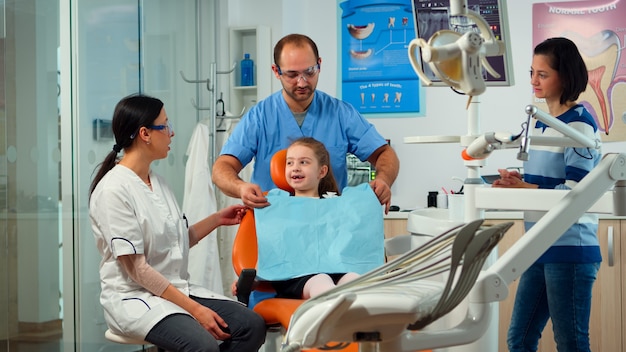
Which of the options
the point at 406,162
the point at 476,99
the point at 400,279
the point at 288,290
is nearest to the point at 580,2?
the point at 406,162

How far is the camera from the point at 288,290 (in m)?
2.39

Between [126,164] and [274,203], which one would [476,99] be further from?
[126,164]

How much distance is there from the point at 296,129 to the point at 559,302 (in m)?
1.01

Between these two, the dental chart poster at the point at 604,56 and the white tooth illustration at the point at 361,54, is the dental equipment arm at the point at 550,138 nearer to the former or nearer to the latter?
the dental chart poster at the point at 604,56

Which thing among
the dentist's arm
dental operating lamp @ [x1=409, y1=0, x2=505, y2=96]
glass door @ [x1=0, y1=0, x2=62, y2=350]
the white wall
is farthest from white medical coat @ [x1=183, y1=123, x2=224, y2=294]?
dental operating lamp @ [x1=409, y1=0, x2=505, y2=96]

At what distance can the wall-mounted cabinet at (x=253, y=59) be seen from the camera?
14.3 feet

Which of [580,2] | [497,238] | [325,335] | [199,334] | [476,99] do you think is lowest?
[199,334]

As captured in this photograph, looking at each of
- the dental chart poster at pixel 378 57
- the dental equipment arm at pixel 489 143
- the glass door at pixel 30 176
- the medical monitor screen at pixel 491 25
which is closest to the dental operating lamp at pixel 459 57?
the dental equipment arm at pixel 489 143

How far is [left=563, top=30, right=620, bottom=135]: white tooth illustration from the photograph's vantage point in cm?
414

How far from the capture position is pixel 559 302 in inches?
89.5

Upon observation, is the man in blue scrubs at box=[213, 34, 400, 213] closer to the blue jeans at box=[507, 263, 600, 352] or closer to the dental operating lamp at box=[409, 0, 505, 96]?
the blue jeans at box=[507, 263, 600, 352]

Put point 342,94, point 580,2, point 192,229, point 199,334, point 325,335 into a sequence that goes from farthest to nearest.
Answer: point 342,94 < point 580,2 < point 192,229 < point 199,334 < point 325,335

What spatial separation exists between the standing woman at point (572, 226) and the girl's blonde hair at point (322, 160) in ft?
1.88

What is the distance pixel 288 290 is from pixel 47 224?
3.94 ft
